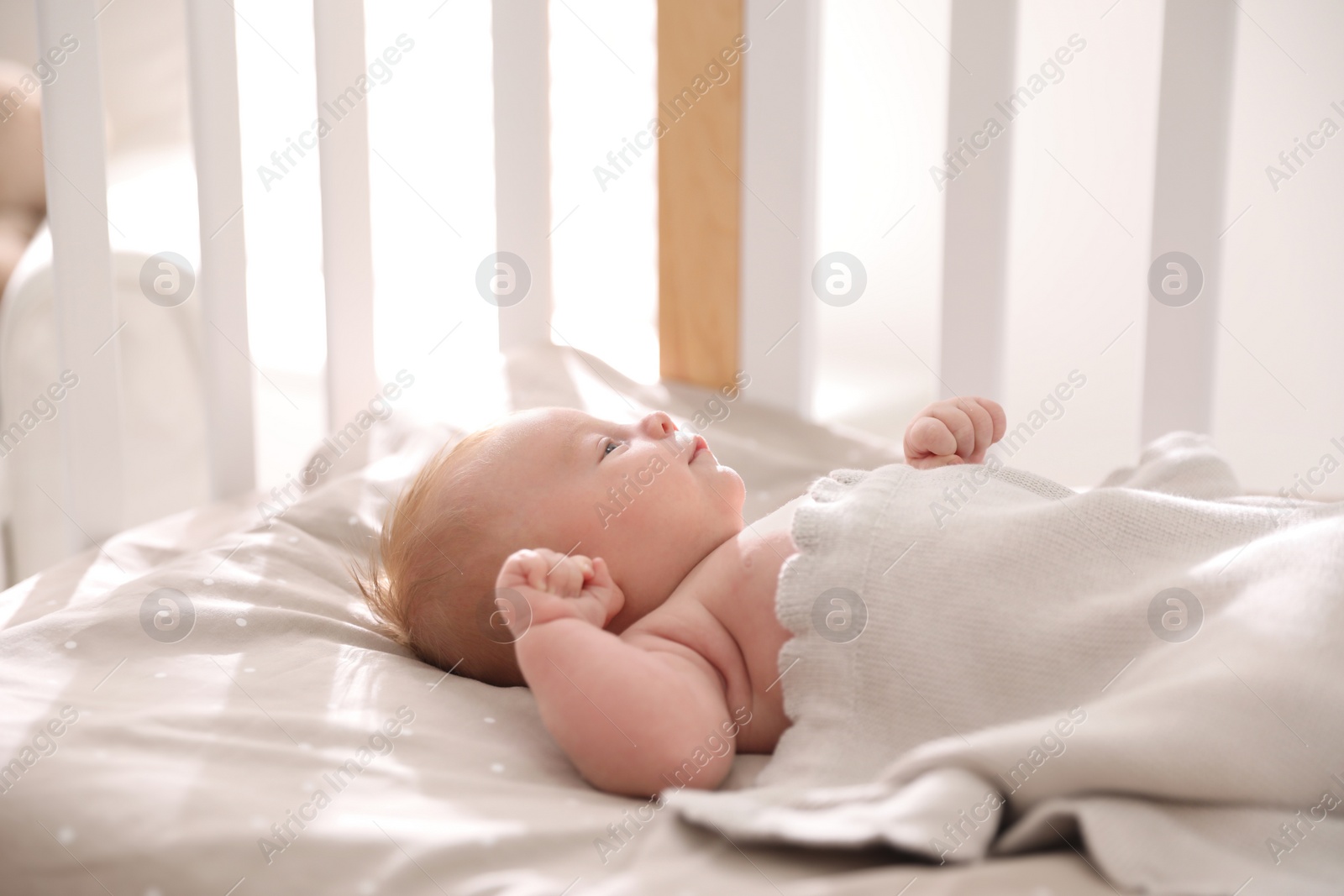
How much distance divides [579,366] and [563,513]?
568mm

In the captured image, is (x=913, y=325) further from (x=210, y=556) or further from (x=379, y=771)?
(x=379, y=771)

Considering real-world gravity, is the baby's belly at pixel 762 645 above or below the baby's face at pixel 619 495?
below

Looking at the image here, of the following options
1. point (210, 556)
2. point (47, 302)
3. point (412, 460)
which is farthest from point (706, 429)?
point (47, 302)

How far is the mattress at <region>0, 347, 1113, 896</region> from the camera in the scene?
60 centimetres

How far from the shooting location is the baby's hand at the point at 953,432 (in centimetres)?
97

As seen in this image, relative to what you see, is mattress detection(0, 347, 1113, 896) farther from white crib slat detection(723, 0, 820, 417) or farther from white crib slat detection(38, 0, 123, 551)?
white crib slat detection(723, 0, 820, 417)

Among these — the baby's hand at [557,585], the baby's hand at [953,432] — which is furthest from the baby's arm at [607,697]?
the baby's hand at [953,432]

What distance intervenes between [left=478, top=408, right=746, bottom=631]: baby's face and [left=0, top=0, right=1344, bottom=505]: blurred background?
0.43 m

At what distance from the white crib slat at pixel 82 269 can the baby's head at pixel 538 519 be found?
21.4 inches

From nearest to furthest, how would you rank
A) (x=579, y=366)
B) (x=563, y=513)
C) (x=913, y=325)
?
(x=563, y=513)
(x=579, y=366)
(x=913, y=325)

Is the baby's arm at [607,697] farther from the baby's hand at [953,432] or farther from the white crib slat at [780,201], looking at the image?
the white crib slat at [780,201]

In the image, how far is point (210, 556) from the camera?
3.30ft

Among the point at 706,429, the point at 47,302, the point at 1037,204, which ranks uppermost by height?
the point at 1037,204

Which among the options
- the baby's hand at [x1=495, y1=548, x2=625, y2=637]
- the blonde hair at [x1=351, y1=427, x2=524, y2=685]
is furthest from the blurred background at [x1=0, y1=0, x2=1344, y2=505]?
the baby's hand at [x1=495, y1=548, x2=625, y2=637]
